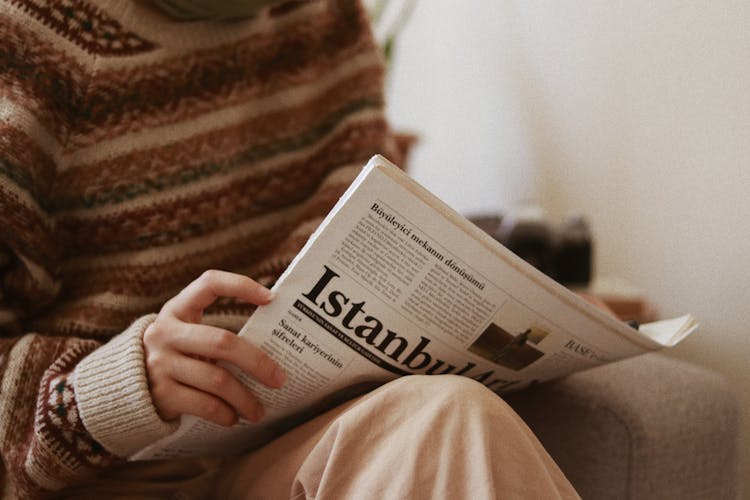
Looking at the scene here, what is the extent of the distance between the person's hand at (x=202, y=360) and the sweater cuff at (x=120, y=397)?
1 centimetres

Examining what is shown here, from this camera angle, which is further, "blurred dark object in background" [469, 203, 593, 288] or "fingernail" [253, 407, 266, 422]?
"blurred dark object in background" [469, 203, 593, 288]

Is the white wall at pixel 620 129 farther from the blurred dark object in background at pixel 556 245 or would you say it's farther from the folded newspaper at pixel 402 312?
the folded newspaper at pixel 402 312

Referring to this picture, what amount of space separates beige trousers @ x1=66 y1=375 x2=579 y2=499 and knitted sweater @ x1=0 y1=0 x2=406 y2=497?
147 millimetres

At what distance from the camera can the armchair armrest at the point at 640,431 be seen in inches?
24.2

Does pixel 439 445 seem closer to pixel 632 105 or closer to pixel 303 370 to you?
pixel 303 370

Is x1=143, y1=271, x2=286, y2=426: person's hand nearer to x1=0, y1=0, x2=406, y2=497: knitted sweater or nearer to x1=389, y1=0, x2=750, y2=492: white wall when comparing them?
x1=0, y1=0, x2=406, y2=497: knitted sweater

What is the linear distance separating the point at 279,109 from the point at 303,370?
37 centimetres

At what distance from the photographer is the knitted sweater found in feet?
1.90

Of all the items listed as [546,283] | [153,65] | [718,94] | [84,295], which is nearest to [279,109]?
[153,65]

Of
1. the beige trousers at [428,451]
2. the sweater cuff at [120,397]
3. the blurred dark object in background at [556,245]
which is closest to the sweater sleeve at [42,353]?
the sweater cuff at [120,397]

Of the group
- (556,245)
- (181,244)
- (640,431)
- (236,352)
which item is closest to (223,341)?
(236,352)

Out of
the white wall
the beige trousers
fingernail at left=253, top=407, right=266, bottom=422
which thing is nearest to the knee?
the beige trousers

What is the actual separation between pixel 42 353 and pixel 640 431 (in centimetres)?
51

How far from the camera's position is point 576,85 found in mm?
1202
